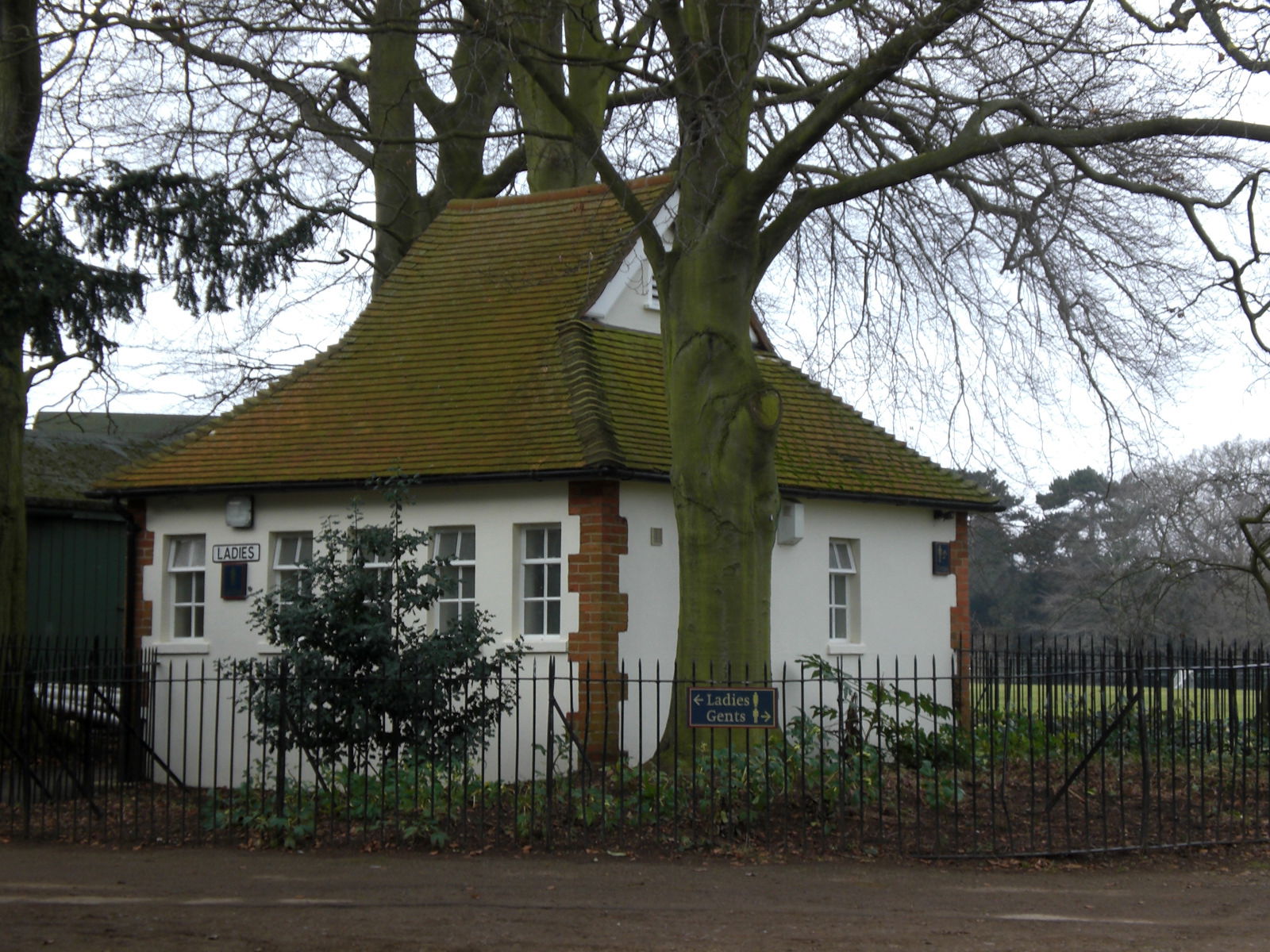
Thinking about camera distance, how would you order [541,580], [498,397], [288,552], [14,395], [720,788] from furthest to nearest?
[288,552]
[498,397]
[541,580]
[14,395]
[720,788]

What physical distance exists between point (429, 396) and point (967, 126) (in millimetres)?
7344

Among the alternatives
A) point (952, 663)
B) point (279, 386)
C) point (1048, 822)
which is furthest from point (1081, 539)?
point (1048, 822)

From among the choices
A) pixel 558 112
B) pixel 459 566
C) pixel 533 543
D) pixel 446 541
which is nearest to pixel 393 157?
pixel 558 112

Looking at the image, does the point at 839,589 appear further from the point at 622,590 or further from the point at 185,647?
the point at 185,647

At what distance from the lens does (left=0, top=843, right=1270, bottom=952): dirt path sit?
8.23m

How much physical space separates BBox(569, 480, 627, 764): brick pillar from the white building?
0.03 metres

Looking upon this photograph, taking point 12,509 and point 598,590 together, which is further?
point 12,509

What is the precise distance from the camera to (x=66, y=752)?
14719 mm

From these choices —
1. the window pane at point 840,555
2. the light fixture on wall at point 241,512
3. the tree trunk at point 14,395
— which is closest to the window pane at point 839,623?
the window pane at point 840,555

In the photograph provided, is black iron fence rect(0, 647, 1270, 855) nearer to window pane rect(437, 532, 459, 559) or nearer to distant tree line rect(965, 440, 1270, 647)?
window pane rect(437, 532, 459, 559)

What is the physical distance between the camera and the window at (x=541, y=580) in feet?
52.3

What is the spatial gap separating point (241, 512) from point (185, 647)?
72.3 inches

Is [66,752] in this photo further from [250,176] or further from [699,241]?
[699,241]

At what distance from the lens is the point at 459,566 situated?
53.9ft
